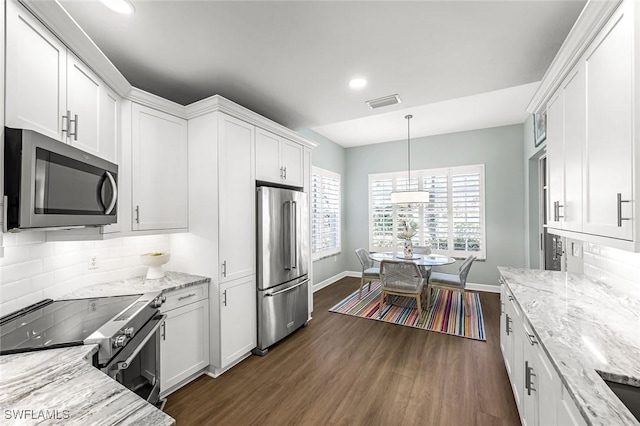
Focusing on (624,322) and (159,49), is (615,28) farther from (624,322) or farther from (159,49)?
(159,49)

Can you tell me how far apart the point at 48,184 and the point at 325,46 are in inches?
70.5

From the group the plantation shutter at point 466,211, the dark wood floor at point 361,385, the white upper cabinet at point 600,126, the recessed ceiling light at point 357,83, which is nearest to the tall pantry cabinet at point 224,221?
the dark wood floor at point 361,385

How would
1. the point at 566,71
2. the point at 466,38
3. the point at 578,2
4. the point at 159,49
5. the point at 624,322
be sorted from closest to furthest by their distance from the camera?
the point at 624,322 < the point at 578,2 < the point at 566,71 < the point at 466,38 < the point at 159,49

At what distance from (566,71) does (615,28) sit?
0.55m

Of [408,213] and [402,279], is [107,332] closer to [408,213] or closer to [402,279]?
[402,279]

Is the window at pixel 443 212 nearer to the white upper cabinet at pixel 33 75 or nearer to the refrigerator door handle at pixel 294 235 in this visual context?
the refrigerator door handle at pixel 294 235

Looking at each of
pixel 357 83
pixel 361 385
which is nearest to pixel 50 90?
pixel 357 83

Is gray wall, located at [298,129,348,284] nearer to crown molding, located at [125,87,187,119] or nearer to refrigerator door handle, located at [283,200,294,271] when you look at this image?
refrigerator door handle, located at [283,200,294,271]

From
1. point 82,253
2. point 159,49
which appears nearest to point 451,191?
point 159,49

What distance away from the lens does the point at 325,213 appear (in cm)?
543

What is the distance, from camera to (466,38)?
6.03 ft

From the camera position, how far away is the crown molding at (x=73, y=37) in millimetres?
1251

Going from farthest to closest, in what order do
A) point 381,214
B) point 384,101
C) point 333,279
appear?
point 381,214, point 333,279, point 384,101

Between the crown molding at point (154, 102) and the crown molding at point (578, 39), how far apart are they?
2805 mm
